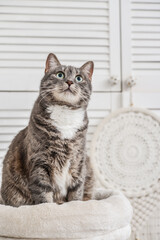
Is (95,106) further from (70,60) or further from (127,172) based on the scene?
(127,172)

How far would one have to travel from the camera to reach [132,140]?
5.74ft

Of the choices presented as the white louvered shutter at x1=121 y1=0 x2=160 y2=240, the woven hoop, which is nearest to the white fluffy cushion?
the woven hoop

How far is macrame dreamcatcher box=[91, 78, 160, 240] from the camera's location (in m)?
1.69

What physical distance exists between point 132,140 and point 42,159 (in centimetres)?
86

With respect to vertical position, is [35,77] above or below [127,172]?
above

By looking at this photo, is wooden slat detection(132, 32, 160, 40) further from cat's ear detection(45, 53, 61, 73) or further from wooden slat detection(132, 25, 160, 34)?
cat's ear detection(45, 53, 61, 73)

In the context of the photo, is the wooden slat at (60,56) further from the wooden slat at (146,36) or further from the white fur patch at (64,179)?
the white fur patch at (64,179)

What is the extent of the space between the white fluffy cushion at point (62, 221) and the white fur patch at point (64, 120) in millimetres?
291

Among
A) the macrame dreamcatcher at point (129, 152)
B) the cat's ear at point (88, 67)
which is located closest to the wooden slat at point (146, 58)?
the macrame dreamcatcher at point (129, 152)

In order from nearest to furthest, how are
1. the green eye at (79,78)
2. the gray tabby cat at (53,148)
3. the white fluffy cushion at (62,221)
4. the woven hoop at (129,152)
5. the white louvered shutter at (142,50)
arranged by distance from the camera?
the white fluffy cushion at (62,221)
the gray tabby cat at (53,148)
the green eye at (79,78)
the woven hoop at (129,152)
the white louvered shutter at (142,50)

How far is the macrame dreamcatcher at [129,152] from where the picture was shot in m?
1.69


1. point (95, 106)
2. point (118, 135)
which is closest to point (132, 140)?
point (118, 135)

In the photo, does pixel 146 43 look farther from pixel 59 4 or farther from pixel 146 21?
pixel 59 4

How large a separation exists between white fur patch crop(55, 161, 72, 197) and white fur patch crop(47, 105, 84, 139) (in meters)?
0.12
